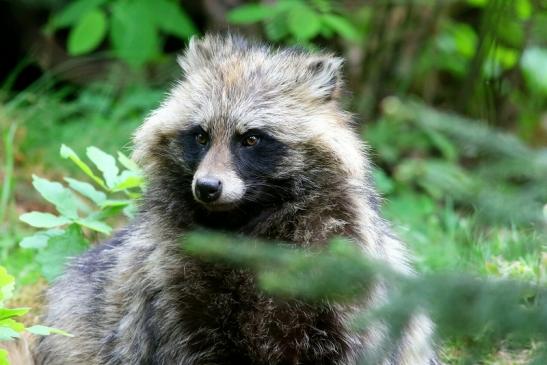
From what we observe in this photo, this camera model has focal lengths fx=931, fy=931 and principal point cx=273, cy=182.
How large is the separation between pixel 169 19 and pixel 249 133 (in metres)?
4.12

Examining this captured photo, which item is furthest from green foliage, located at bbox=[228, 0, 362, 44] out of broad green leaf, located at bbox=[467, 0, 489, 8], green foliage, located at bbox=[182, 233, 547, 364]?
green foliage, located at bbox=[182, 233, 547, 364]

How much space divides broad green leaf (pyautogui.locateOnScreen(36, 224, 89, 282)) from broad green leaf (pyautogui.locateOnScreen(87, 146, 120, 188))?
32cm

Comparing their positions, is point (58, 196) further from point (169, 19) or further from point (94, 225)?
point (169, 19)

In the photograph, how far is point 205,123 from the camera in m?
4.07

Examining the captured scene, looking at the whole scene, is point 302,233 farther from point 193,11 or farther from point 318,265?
point 193,11

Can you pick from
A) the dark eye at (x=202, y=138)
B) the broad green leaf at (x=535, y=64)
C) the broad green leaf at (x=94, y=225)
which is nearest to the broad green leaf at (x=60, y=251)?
the broad green leaf at (x=94, y=225)

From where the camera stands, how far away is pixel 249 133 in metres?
4.07

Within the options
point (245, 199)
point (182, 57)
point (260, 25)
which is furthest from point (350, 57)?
point (245, 199)

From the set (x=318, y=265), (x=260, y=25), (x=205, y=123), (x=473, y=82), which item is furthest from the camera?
(x=260, y=25)

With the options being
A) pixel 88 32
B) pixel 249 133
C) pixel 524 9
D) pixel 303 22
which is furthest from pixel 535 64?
pixel 249 133

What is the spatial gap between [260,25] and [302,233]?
551 cm

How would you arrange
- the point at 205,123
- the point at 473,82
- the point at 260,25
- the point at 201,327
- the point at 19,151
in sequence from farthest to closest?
the point at 260,25
the point at 473,82
the point at 19,151
the point at 205,123
the point at 201,327

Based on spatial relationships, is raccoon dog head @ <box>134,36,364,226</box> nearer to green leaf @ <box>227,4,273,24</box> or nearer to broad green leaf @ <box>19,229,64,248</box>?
broad green leaf @ <box>19,229,64,248</box>

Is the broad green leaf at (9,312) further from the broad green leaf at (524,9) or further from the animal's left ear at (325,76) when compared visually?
the broad green leaf at (524,9)
